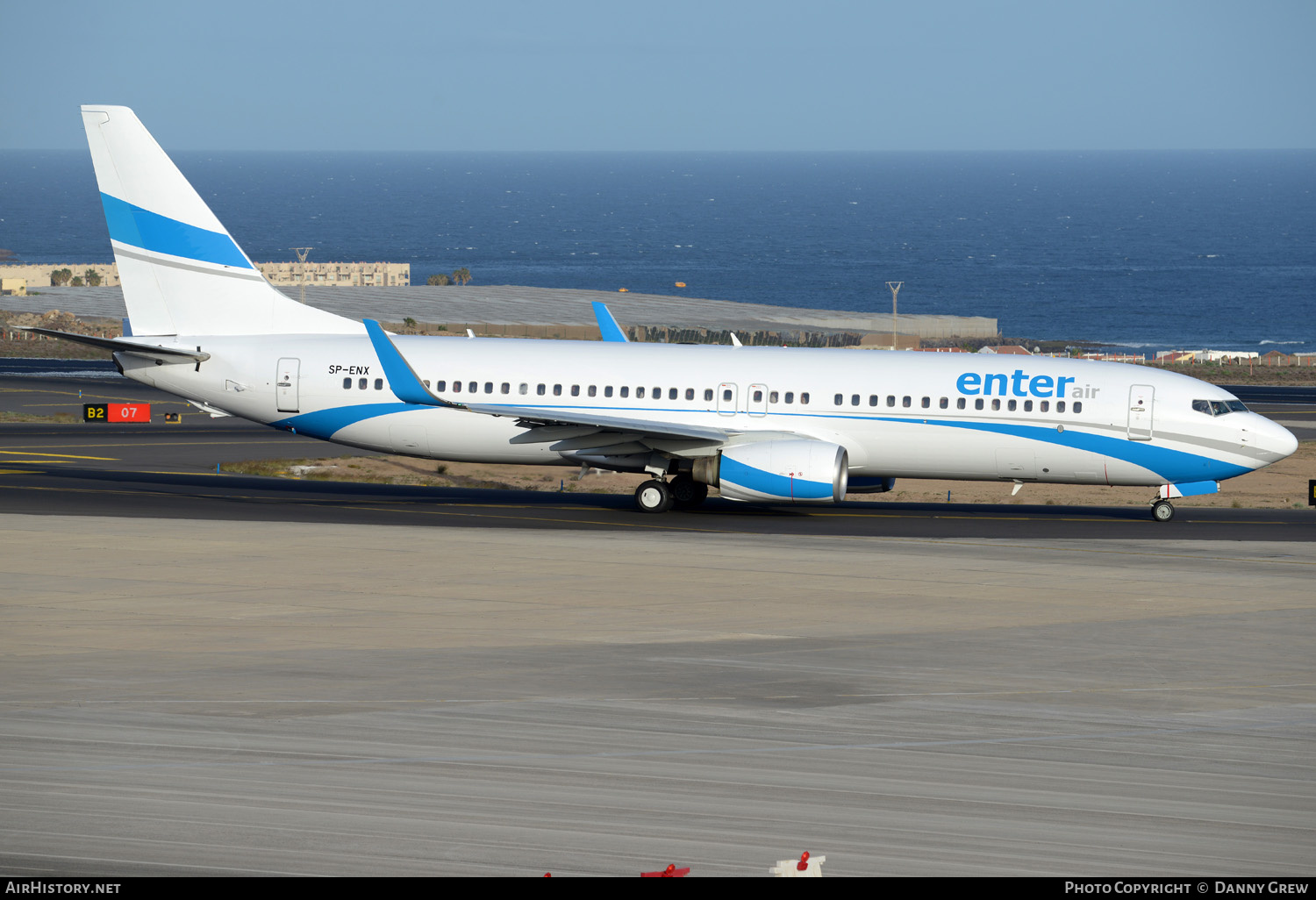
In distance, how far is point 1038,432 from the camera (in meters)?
36.0

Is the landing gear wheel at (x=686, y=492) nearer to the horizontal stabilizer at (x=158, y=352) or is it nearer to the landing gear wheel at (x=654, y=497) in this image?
the landing gear wheel at (x=654, y=497)

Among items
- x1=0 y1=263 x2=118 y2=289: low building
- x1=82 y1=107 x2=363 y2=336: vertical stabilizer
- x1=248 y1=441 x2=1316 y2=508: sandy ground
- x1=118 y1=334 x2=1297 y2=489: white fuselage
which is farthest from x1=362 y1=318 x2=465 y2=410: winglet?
x1=0 y1=263 x2=118 y2=289: low building

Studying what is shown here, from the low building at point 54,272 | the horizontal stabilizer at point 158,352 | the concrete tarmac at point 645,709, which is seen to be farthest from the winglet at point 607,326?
the low building at point 54,272

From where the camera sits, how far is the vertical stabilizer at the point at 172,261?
125ft

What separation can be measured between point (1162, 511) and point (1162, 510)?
0.02 metres

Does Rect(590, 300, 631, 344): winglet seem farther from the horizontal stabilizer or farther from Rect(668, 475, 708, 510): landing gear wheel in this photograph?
the horizontal stabilizer

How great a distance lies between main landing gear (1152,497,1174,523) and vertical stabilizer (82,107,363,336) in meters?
21.2

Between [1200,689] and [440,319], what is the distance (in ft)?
333

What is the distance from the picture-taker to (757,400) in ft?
120

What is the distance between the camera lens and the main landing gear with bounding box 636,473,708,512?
Answer: 37.6 meters

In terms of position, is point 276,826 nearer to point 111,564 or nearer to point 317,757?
point 317,757

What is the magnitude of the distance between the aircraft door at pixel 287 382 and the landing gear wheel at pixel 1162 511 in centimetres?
2207

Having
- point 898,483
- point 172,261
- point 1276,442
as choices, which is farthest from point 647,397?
point 898,483

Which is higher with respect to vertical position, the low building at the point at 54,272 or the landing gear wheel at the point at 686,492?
the low building at the point at 54,272
